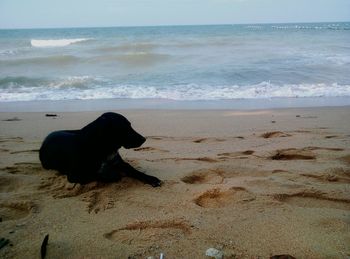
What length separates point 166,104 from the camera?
8.88 metres

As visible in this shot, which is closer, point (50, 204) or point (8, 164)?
point (50, 204)

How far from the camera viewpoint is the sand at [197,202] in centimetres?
255

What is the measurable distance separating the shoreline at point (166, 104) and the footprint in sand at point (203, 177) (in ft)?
14.4

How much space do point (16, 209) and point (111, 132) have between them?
1120mm

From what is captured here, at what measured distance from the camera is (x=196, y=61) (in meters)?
17.5

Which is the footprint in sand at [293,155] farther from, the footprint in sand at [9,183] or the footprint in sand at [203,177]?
the footprint in sand at [9,183]

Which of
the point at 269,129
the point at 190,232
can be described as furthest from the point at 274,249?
the point at 269,129

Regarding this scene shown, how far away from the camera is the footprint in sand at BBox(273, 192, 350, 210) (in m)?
3.17

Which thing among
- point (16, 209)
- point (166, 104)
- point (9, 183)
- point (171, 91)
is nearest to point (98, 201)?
point (16, 209)

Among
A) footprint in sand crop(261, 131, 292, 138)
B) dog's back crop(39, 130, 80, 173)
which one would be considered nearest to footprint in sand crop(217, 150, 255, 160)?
footprint in sand crop(261, 131, 292, 138)

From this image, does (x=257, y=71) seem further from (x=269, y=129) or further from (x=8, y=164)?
(x=8, y=164)

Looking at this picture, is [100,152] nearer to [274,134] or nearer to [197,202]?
[197,202]

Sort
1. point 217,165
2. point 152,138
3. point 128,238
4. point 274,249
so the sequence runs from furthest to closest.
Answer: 1. point 152,138
2. point 217,165
3. point 128,238
4. point 274,249

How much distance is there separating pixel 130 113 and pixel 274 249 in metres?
5.59
